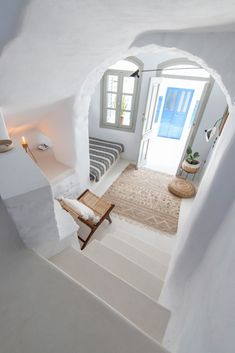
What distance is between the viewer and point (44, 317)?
0.90m

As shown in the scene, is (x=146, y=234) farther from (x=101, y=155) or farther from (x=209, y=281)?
(x=209, y=281)

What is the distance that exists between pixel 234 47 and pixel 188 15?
30.1 inches

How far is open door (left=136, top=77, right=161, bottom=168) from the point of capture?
3848mm

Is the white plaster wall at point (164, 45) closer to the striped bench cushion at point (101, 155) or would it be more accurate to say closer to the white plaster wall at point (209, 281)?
the white plaster wall at point (209, 281)

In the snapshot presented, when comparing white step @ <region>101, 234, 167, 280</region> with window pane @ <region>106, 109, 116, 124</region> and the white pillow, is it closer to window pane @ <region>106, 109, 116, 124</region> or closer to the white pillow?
the white pillow

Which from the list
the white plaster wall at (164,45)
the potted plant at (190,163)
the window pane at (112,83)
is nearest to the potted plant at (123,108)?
the window pane at (112,83)

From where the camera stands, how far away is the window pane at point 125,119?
458 cm

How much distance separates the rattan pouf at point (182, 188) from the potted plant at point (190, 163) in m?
0.28

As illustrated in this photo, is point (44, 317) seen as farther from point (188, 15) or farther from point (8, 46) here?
point (188, 15)

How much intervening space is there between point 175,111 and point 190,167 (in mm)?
3373

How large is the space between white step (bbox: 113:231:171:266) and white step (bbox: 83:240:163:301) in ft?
2.45

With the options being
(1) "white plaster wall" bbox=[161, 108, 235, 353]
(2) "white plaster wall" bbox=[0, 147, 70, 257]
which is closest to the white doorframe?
(1) "white plaster wall" bbox=[161, 108, 235, 353]

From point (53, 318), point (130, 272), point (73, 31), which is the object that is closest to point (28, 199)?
point (53, 318)

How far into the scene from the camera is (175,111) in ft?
21.7
